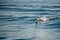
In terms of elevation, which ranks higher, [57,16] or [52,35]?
[57,16]

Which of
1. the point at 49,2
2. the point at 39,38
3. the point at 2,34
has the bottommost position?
the point at 39,38

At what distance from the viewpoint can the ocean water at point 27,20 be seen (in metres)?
1.68

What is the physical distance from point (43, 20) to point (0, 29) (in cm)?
61

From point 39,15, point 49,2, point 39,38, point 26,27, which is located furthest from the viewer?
point 49,2

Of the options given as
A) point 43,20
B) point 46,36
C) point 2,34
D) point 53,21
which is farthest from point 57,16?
point 2,34

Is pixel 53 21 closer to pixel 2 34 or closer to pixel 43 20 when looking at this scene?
pixel 43 20

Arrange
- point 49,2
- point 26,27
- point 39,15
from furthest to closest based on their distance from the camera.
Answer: point 49,2 < point 39,15 < point 26,27

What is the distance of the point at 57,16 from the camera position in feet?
6.34

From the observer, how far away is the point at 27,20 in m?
1.89

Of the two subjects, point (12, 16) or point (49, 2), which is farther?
point (49, 2)

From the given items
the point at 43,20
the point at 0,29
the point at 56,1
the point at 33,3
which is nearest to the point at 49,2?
the point at 56,1

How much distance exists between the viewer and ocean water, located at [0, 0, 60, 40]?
168 cm

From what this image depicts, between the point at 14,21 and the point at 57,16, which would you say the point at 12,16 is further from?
the point at 57,16

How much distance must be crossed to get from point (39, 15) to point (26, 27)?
0.29 meters
